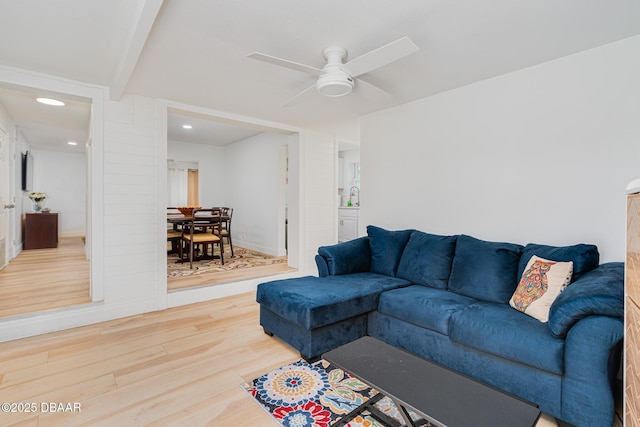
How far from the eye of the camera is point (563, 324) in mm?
1616

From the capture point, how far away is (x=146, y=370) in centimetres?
218

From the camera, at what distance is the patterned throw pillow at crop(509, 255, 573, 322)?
76.2 inches

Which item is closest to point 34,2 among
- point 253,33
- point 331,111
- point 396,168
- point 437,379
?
point 253,33

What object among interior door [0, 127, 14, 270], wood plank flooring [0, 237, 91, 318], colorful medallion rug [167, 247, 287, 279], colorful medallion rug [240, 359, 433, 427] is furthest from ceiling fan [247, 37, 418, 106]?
interior door [0, 127, 14, 270]

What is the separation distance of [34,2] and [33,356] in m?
2.43

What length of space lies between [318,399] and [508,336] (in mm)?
1171

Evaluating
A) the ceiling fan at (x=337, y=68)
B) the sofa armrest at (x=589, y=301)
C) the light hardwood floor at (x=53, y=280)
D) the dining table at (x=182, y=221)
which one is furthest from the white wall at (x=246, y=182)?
the sofa armrest at (x=589, y=301)

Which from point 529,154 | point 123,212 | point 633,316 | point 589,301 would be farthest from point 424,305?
point 123,212

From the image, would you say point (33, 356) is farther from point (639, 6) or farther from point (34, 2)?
point (639, 6)

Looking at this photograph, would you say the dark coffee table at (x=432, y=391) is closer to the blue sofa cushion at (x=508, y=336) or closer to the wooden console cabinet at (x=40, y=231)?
the blue sofa cushion at (x=508, y=336)

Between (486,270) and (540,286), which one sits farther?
(486,270)

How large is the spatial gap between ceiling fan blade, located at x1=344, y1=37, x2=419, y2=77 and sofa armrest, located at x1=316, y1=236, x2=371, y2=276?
66.2 inches

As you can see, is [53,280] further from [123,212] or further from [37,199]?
[37,199]

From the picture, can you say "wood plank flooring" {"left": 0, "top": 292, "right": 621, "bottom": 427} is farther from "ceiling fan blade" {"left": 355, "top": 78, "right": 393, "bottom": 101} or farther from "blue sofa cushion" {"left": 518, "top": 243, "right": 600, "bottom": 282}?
"ceiling fan blade" {"left": 355, "top": 78, "right": 393, "bottom": 101}
